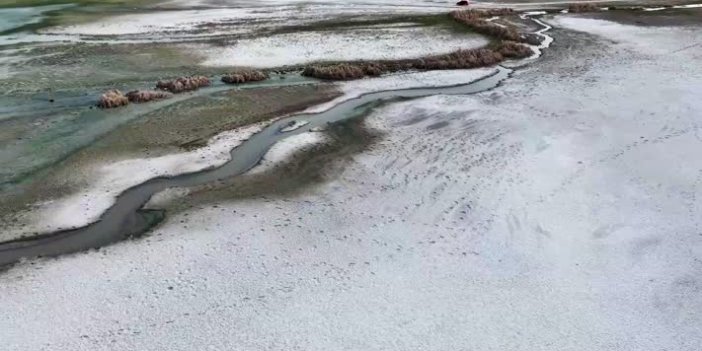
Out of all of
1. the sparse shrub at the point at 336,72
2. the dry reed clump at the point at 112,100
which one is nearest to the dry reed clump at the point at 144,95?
the dry reed clump at the point at 112,100

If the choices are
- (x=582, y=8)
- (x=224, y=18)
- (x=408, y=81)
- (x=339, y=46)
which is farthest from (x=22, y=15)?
(x=582, y=8)

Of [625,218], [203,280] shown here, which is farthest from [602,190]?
[203,280]

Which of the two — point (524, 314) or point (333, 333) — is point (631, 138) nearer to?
point (524, 314)

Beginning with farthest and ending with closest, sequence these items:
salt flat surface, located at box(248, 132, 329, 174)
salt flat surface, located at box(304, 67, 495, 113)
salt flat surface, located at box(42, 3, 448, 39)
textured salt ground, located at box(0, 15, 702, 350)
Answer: salt flat surface, located at box(42, 3, 448, 39) < salt flat surface, located at box(304, 67, 495, 113) < salt flat surface, located at box(248, 132, 329, 174) < textured salt ground, located at box(0, 15, 702, 350)

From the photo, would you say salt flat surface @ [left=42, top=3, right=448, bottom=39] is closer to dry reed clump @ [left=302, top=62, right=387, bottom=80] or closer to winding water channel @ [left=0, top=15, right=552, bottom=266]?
dry reed clump @ [left=302, top=62, right=387, bottom=80]

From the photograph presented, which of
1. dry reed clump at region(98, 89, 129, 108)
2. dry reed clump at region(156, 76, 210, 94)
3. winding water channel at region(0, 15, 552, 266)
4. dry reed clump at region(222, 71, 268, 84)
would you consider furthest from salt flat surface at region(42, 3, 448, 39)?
winding water channel at region(0, 15, 552, 266)
